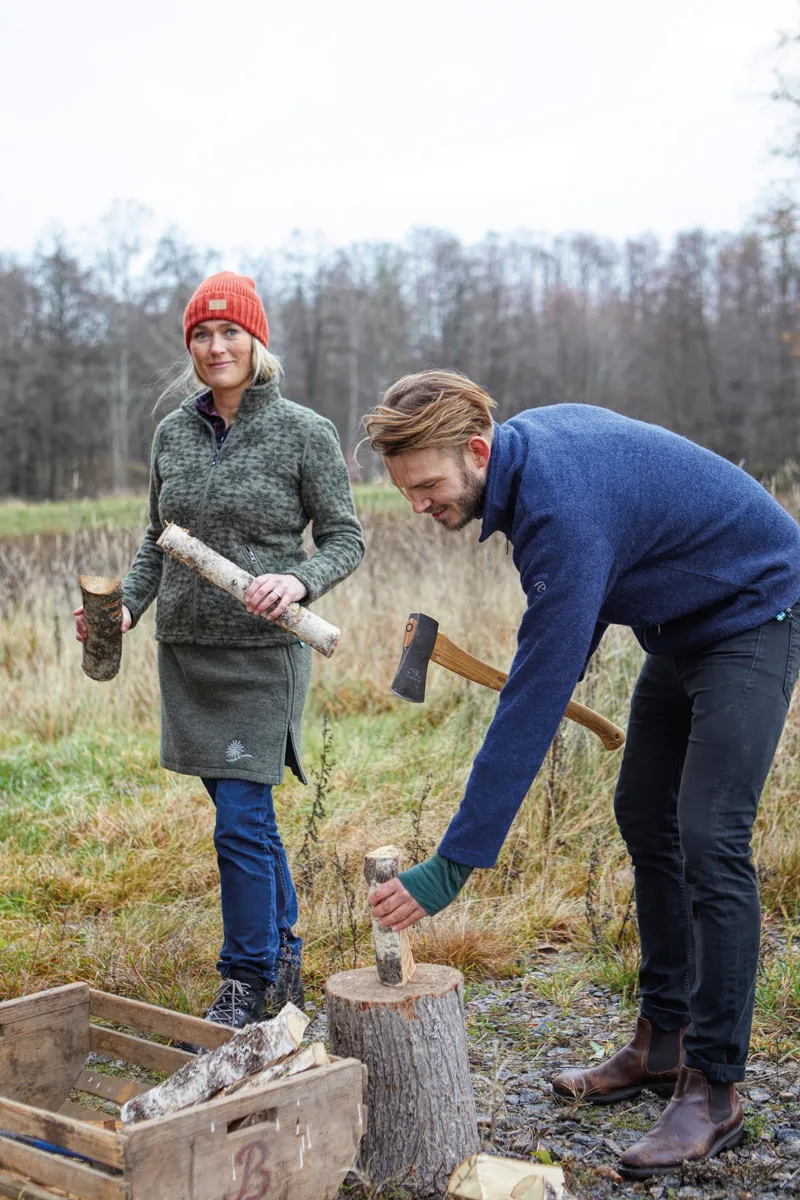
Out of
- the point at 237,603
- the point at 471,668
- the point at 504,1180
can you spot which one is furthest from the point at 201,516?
the point at 504,1180

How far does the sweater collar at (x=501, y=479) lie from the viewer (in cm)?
241

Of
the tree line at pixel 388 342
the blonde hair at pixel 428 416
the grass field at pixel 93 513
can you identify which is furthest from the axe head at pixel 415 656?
the tree line at pixel 388 342

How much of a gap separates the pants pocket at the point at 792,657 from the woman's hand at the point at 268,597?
128 centimetres

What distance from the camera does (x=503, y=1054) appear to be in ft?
10.9

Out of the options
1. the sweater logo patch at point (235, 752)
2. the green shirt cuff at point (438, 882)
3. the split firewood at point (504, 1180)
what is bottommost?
the split firewood at point (504, 1180)

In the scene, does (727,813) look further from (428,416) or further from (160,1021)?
(160,1021)

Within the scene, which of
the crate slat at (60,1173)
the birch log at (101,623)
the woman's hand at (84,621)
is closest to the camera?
the crate slat at (60,1173)

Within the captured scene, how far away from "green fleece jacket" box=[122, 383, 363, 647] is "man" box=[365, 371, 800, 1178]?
2.75ft

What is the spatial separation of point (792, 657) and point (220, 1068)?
5.10 feet

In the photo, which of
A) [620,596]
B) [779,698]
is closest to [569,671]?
[620,596]

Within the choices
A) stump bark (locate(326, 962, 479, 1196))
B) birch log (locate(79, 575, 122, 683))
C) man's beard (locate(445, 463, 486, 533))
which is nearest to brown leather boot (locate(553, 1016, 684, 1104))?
stump bark (locate(326, 962, 479, 1196))

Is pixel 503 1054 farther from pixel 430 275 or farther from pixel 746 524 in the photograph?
pixel 430 275

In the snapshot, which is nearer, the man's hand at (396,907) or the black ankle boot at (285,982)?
the man's hand at (396,907)

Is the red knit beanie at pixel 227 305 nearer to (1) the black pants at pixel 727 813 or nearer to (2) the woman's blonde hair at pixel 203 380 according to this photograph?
(2) the woman's blonde hair at pixel 203 380
